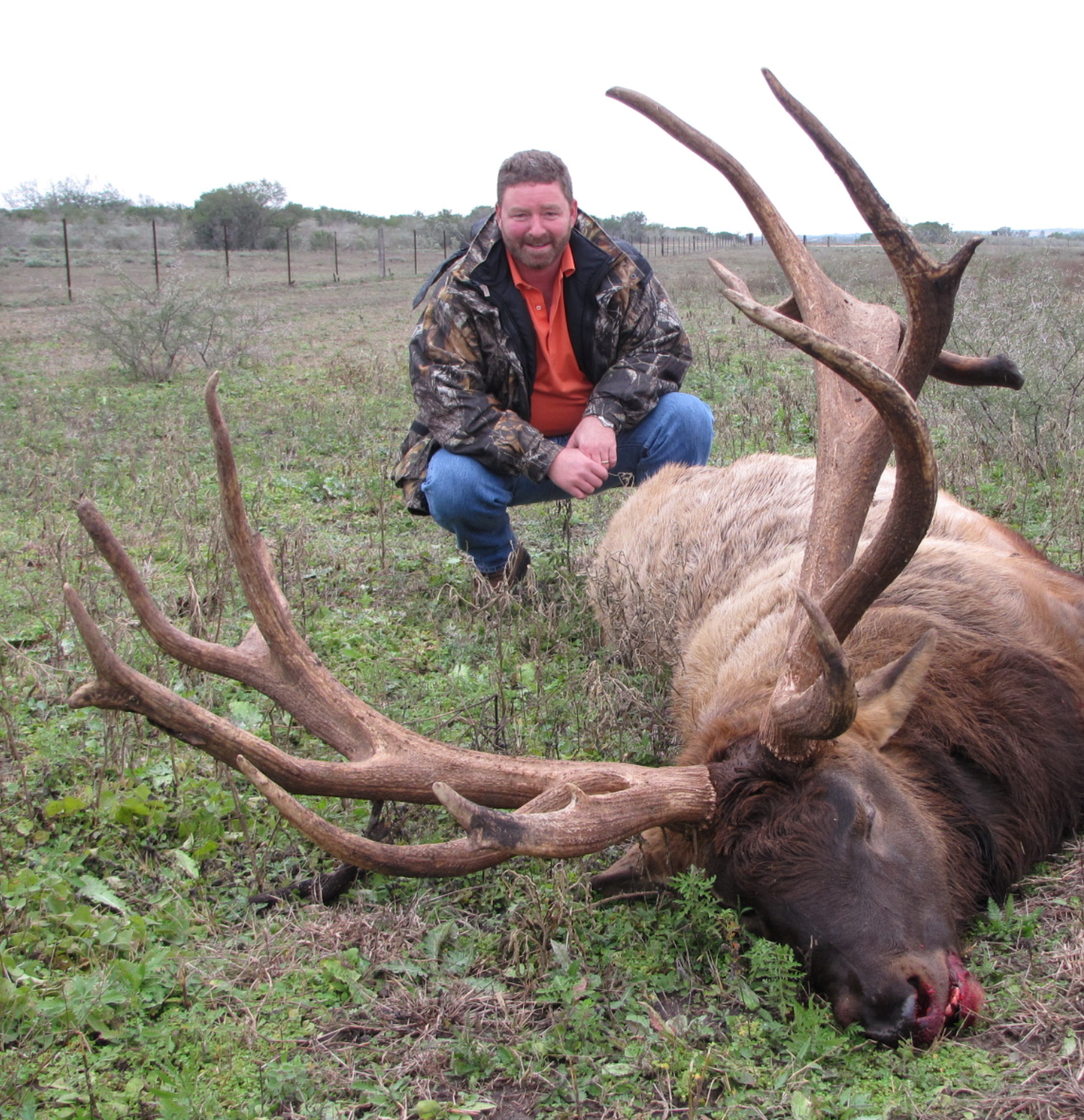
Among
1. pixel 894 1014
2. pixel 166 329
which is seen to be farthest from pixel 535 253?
pixel 166 329

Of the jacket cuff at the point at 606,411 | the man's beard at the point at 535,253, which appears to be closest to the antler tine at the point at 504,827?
the jacket cuff at the point at 606,411

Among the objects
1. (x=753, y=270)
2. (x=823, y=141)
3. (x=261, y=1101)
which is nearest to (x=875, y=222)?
(x=823, y=141)

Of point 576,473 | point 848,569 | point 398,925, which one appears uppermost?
point 848,569

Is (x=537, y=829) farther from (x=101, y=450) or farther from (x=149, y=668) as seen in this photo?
(x=101, y=450)

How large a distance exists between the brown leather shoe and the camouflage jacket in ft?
1.50

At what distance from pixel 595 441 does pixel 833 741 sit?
2476mm

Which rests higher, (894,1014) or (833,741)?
(833,741)

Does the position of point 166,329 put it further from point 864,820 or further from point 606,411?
point 864,820

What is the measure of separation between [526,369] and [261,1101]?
360cm

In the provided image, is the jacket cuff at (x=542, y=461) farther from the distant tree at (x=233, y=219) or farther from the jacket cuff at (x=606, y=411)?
the distant tree at (x=233, y=219)

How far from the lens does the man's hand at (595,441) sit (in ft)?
15.9

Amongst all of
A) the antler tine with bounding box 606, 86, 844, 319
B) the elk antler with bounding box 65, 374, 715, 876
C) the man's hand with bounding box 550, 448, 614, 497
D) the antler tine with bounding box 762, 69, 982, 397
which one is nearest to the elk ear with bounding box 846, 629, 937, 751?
the elk antler with bounding box 65, 374, 715, 876

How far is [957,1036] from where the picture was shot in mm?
2326

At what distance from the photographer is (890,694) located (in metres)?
2.65
